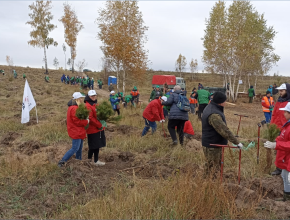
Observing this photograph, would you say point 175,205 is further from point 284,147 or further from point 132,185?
point 284,147

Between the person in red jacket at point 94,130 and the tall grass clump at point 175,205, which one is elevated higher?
the person in red jacket at point 94,130

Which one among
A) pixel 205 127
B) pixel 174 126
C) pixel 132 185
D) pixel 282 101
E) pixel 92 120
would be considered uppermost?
pixel 282 101

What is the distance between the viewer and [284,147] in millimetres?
3865

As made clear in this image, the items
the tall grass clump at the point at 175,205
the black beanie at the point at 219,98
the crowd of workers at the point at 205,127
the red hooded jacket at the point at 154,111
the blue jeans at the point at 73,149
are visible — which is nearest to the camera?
the tall grass clump at the point at 175,205

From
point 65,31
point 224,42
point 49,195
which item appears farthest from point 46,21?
point 49,195

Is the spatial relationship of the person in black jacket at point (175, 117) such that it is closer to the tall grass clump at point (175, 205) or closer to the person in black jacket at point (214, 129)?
the person in black jacket at point (214, 129)

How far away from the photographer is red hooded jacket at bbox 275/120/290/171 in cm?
388

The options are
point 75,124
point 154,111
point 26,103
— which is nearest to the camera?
point 75,124

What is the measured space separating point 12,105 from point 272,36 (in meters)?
25.2

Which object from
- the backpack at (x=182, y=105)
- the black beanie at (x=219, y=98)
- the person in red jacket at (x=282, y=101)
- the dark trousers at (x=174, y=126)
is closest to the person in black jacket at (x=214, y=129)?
the black beanie at (x=219, y=98)

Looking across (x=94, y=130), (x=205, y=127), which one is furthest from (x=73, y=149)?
(x=205, y=127)

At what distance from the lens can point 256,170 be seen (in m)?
5.46

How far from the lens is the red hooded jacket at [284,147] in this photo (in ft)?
12.7

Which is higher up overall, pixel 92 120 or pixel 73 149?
pixel 92 120
